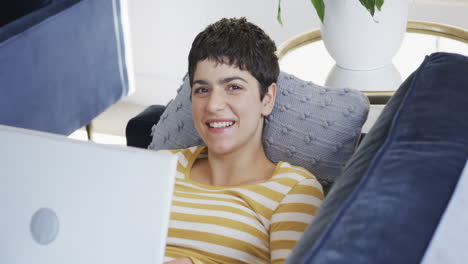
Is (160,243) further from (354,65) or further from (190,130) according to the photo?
(354,65)

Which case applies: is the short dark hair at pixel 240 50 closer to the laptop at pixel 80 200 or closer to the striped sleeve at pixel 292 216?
the striped sleeve at pixel 292 216

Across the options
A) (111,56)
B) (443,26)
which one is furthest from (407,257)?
(111,56)

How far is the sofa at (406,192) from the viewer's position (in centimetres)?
69

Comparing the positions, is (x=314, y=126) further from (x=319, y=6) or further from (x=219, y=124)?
(x=319, y=6)

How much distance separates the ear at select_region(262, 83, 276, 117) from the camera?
1.35 meters

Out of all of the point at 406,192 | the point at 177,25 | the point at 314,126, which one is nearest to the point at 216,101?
the point at 314,126

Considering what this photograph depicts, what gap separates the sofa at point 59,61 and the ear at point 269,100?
3.12 ft

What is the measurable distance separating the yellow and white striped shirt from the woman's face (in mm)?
97

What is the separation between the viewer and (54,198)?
76 cm

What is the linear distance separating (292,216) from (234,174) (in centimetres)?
21

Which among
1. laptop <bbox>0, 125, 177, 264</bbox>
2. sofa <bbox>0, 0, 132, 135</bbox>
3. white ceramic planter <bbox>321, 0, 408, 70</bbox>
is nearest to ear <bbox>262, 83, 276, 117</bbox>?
white ceramic planter <bbox>321, 0, 408, 70</bbox>

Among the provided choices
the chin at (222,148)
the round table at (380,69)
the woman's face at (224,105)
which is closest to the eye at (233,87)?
the woman's face at (224,105)

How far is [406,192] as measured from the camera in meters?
0.76

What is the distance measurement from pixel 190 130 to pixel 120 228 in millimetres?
766
